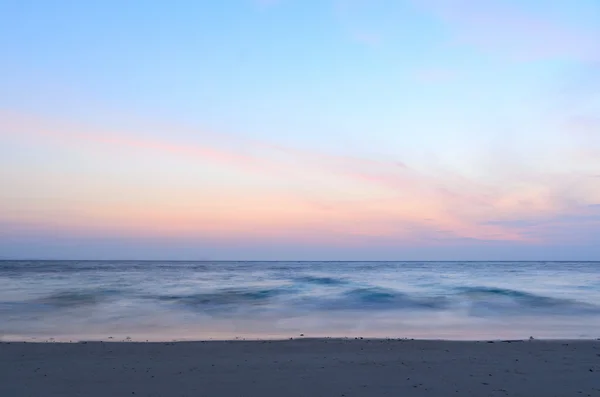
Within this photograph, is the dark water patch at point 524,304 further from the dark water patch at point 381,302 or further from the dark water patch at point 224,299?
the dark water patch at point 224,299

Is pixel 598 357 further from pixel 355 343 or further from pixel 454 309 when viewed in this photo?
pixel 454 309

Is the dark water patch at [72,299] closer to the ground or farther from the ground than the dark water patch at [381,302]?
farther from the ground

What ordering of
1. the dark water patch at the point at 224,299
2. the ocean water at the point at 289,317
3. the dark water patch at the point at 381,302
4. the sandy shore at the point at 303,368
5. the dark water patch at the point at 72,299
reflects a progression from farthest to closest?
1. the dark water patch at the point at 224,299
2. the dark water patch at the point at 381,302
3. the dark water patch at the point at 72,299
4. the ocean water at the point at 289,317
5. the sandy shore at the point at 303,368

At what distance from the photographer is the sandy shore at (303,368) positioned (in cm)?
692

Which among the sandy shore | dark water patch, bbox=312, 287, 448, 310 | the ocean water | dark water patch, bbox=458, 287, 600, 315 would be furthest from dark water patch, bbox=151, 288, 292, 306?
the sandy shore

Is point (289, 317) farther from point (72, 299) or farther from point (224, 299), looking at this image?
point (72, 299)

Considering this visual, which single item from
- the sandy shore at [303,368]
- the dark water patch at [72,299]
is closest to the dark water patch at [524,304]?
the sandy shore at [303,368]

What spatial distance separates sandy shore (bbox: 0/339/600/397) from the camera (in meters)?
6.92

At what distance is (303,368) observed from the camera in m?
8.09

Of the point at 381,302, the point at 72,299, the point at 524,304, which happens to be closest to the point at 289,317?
the point at 381,302

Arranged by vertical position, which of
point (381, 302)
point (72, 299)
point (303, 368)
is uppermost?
point (303, 368)

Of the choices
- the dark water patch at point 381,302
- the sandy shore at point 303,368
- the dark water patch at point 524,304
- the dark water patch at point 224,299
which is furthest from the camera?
the dark water patch at point 224,299

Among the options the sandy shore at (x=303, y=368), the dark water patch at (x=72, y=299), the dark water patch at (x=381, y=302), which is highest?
the sandy shore at (x=303, y=368)

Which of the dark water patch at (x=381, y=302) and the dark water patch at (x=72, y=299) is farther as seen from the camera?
the dark water patch at (x=381, y=302)
